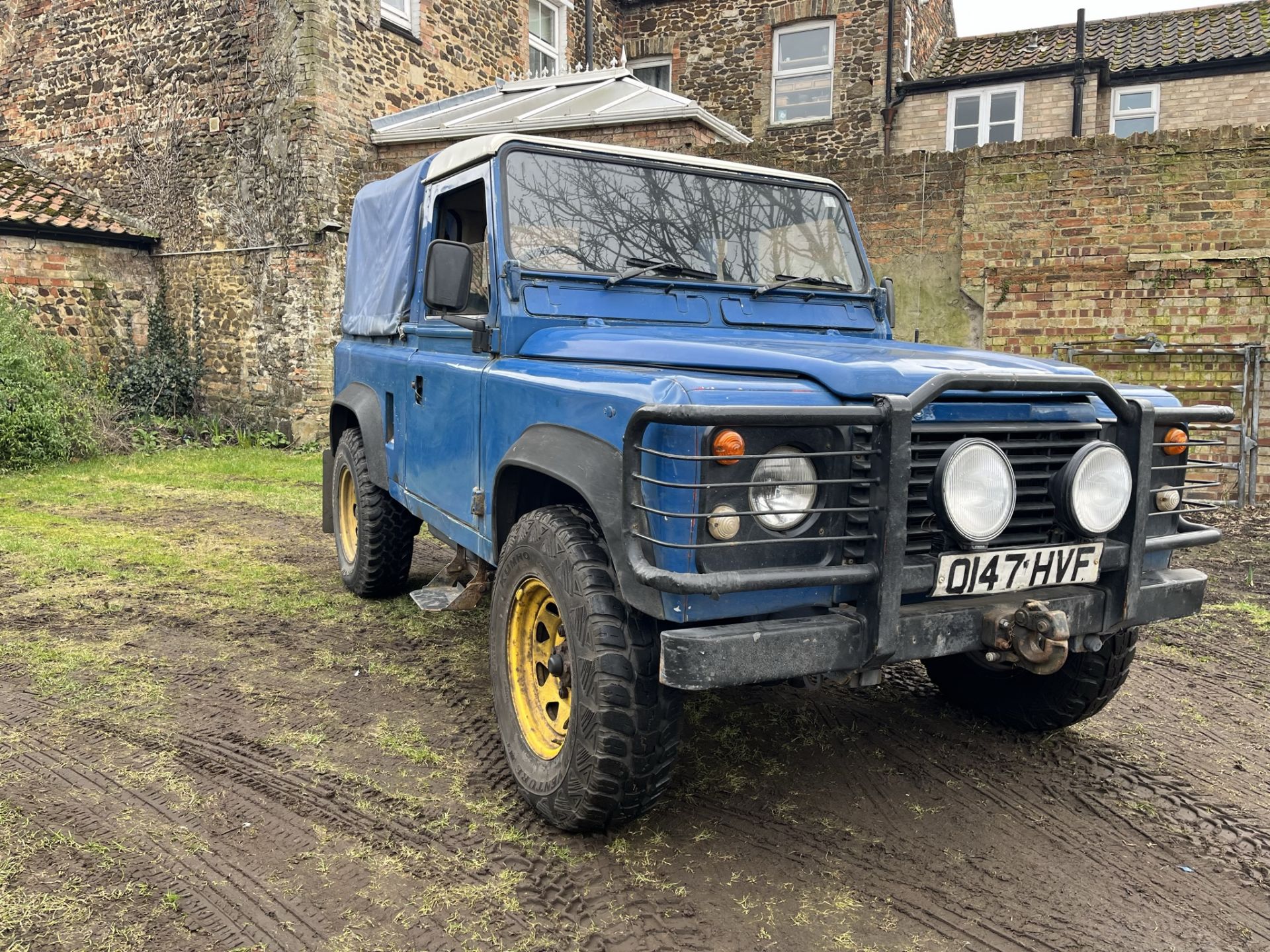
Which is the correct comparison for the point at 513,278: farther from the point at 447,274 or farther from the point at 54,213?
the point at 54,213

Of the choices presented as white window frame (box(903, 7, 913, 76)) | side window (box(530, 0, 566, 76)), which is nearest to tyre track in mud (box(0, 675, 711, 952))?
side window (box(530, 0, 566, 76))

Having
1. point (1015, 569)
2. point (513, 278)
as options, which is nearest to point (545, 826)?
point (1015, 569)

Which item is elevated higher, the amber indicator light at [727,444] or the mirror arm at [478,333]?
the mirror arm at [478,333]

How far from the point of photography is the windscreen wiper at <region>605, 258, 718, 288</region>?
354 cm

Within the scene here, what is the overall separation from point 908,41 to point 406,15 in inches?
330

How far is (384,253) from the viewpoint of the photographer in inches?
194

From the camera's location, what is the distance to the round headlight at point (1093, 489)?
8.70 ft

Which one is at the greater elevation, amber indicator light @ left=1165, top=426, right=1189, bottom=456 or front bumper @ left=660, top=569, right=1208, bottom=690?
amber indicator light @ left=1165, top=426, right=1189, bottom=456

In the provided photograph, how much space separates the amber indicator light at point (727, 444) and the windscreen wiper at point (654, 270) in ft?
4.42

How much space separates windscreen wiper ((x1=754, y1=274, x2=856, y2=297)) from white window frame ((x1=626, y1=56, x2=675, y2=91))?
14.7 m

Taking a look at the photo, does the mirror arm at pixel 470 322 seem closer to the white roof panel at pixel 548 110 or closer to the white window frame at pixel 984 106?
the white roof panel at pixel 548 110

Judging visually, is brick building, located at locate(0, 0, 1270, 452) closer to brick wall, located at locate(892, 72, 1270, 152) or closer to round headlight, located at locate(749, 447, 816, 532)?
brick wall, located at locate(892, 72, 1270, 152)

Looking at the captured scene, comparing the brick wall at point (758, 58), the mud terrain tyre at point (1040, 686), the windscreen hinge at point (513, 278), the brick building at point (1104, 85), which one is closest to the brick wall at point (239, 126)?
the brick wall at point (758, 58)

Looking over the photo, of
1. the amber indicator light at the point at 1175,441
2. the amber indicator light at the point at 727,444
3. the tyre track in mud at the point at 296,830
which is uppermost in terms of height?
the amber indicator light at the point at 727,444
